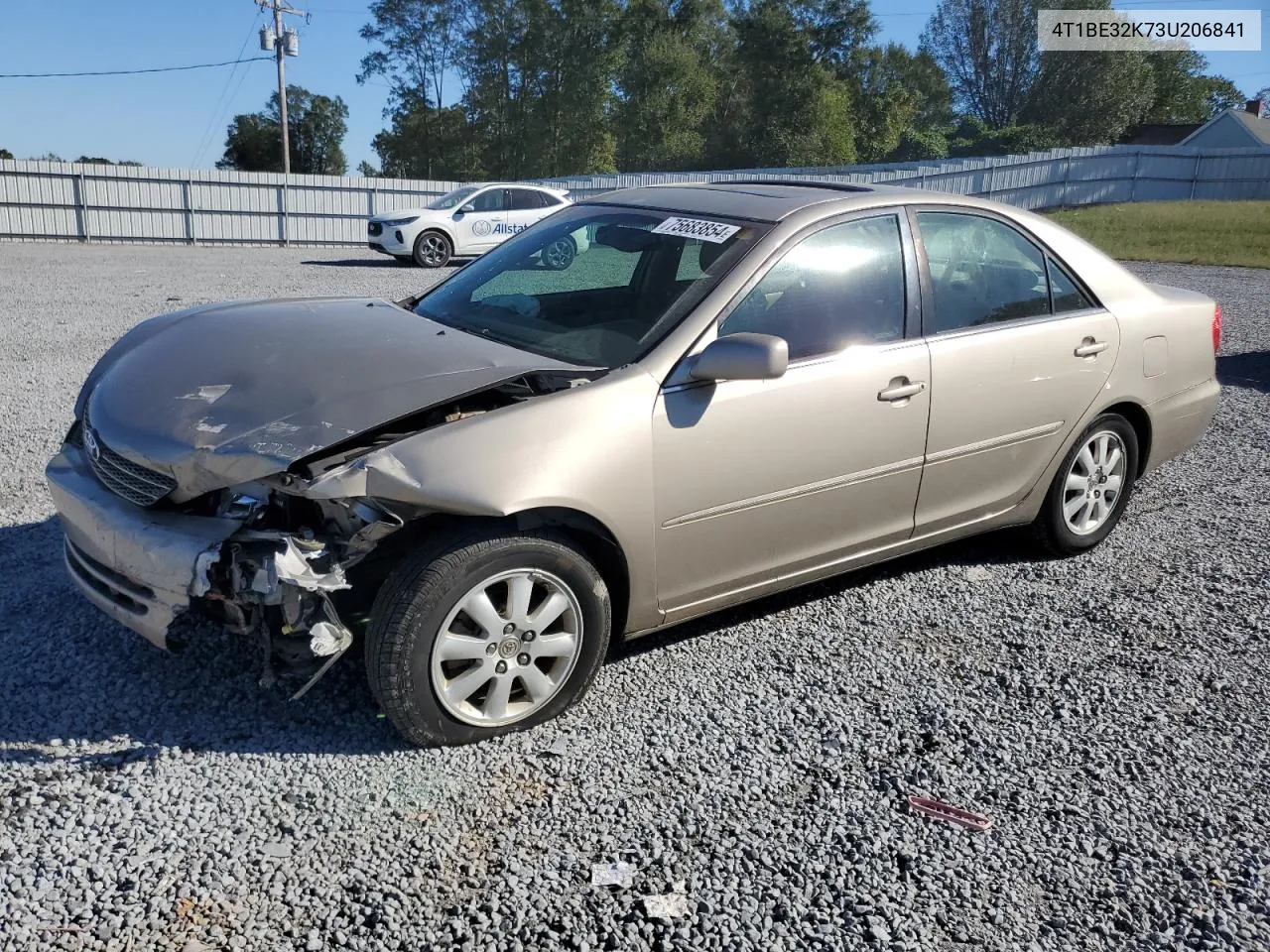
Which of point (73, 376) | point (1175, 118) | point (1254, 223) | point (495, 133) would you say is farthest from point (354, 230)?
point (1175, 118)

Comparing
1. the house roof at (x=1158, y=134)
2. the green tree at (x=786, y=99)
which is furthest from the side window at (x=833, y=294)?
the house roof at (x=1158, y=134)

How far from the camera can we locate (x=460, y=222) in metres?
19.3

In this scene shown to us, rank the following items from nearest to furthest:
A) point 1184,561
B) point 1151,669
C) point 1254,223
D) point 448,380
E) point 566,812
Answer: point 566,812, point 448,380, point 1151,669, point 1184,561, point 1254,223

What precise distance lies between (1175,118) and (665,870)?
8632 cm

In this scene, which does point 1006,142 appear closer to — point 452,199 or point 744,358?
point 452,199

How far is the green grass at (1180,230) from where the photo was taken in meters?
21.0

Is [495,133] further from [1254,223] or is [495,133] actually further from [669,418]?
[669,418]

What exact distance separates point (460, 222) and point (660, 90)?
145 ft

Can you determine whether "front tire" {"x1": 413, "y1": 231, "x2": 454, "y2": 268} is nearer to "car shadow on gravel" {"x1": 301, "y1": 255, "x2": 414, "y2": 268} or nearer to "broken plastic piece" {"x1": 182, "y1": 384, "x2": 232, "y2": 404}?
"car shadow on gravel" {"x1": 301, "y1": 255, "x2": 414, "y2": 268}

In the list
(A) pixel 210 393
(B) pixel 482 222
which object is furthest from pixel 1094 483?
(B) pixel 482 222

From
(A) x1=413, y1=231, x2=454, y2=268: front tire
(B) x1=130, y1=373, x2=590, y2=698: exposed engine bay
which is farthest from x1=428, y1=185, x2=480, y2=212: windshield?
(B) x1=130, y1=373, x2=590, y2=698: exposed engine bay

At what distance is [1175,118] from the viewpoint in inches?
2965

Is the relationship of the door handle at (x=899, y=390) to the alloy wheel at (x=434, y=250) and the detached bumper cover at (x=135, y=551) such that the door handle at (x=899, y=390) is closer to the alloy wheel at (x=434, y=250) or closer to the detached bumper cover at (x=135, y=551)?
the detached bumper cover at (x=135, y=551)

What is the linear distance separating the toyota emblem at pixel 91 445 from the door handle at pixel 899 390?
2668 mm
